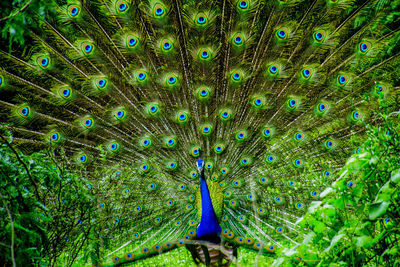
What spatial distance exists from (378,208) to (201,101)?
11.7ft

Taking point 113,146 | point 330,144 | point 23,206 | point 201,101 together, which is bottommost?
point 23,206

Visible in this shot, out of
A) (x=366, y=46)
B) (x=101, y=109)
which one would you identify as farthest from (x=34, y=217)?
(x=366, y=46)

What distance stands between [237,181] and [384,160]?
3.25 m

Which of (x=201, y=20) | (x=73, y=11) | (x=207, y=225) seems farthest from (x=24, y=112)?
(x=207, y=225)

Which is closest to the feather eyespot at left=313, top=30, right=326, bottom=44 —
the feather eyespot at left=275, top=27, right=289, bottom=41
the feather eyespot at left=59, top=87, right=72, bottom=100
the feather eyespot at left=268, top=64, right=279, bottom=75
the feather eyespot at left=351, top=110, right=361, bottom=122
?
the feather eyespot at left=275, top=27, right=289, bottom=41

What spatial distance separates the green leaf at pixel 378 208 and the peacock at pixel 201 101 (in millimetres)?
2811

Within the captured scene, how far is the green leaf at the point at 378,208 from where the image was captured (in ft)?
3.20

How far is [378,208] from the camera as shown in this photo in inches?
39.3

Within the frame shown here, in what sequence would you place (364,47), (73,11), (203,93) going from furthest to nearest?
(203,93) < (364,47) < (73,11)

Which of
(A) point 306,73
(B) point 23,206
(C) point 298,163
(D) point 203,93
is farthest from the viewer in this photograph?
(D) point 203,93

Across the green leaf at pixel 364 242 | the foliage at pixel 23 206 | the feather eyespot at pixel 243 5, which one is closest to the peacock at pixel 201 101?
the feather eyespot at pixel 243 5

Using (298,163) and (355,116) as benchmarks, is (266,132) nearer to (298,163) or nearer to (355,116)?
(298,163)

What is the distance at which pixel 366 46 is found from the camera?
392 cm

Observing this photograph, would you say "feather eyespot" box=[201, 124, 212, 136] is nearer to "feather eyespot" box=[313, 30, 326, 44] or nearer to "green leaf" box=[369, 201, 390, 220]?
"feather eyespot" box=[313, 30, 326, 44]
